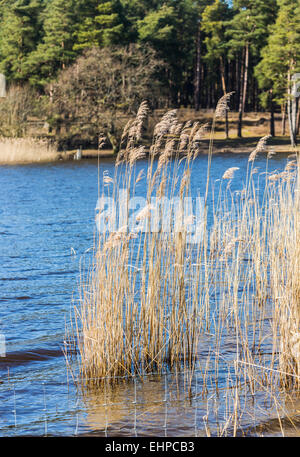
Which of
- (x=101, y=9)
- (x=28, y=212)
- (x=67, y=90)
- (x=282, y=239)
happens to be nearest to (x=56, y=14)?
(x=101, y=9)

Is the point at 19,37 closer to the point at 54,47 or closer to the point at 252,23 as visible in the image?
the point at 54,47

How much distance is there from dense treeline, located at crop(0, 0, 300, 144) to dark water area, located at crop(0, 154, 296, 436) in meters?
25.8

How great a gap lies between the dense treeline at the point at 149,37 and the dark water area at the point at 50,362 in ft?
84.6

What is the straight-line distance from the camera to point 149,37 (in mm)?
48094

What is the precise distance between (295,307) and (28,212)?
1326 centimetres

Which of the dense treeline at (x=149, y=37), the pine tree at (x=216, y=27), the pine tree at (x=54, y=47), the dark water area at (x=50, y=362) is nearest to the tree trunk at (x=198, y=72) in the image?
the dense treeline at (x=149, y=37)

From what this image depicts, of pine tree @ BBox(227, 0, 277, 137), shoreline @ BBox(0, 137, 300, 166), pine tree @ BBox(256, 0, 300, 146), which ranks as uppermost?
pine tree @ BBox(227, 0, 277, 137)

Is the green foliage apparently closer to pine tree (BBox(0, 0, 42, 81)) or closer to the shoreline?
the shoreline

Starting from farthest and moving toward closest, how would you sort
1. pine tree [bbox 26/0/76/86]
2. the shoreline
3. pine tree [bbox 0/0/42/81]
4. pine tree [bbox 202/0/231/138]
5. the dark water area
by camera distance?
1. pine tree [bbox 202/0/231/138]
2. pine tree [bbox 0/0/42/81]
3. pine tree [bbox 26/0/76/86]
4. the shoreline
5. the dark water area

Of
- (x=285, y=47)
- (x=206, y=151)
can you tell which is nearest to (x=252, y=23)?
(x=285, y=47)

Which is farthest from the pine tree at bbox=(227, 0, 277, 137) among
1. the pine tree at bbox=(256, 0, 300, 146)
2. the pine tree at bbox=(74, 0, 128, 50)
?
the pine tree at bbox=(74, 0, 128, 50)

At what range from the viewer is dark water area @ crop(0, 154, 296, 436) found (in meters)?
4.71
